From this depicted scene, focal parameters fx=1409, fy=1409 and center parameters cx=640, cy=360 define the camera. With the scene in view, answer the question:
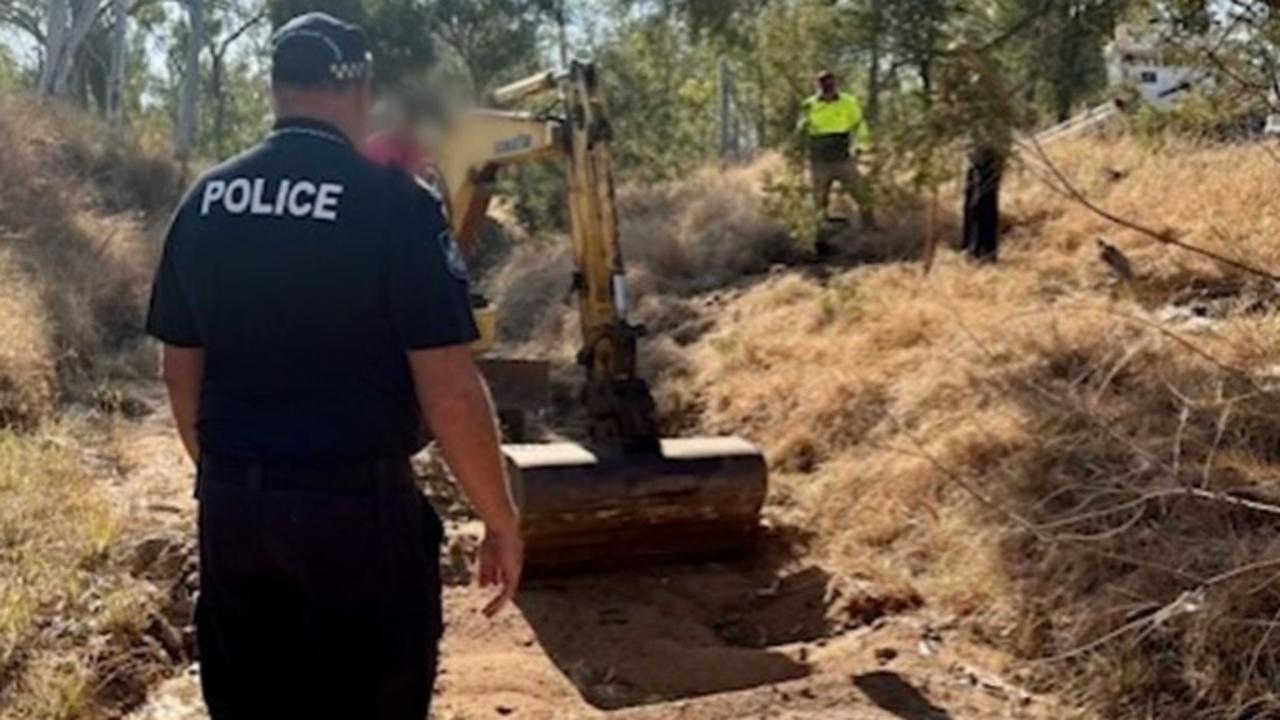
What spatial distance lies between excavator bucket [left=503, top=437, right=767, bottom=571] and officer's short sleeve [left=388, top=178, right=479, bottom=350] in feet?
10.6

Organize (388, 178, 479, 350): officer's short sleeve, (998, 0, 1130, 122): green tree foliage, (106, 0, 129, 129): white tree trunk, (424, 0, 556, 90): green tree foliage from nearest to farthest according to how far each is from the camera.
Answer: (388, 178, 479, 350): officer's short sleeve → (998, 0, 1130, 122): green tree foliage → (424, 0, 556, 90): green tree foliage → (106, 0, 129, 129): white tree trunk

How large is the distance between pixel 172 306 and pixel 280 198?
1.34ft

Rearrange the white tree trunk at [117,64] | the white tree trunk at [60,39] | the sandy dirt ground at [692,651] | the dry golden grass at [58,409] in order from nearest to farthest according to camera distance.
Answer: the dry golden grass at [58,409], the sandy dirt ground at [692,651], the white tree trunk at [60,39], the white tree trunk at [117,64]

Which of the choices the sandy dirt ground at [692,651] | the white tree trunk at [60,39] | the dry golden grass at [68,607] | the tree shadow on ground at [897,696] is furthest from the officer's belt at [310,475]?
the white tree trunk at [60,39]

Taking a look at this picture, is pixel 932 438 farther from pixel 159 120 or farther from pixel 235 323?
pixel 159 120

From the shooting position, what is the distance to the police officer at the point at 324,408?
8.54 ft

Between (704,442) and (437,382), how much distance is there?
3.78 metres

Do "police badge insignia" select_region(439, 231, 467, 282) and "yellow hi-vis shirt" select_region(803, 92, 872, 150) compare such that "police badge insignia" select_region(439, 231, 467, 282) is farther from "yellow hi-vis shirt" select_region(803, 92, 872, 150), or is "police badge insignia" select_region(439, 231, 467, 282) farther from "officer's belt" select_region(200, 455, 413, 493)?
"yellow hi-vis shirt" select_region(803, 92, 872, 150)

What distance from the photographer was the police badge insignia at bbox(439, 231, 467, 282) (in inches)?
104

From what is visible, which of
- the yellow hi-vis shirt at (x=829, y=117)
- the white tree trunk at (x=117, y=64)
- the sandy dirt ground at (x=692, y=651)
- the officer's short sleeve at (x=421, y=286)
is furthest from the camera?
the white tree trunk at (x=117, y=64)

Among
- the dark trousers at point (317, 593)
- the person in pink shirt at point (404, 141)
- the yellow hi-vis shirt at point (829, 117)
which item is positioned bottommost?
the dark trousers at point (317, 593)

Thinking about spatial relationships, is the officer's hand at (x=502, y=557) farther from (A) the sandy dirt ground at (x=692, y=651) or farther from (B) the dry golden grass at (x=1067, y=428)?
(B) the dry golden grass at (x=1067, y=428)

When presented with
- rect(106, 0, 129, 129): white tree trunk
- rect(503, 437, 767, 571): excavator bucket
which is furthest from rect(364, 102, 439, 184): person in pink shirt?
rect(106, 0, 129, 129): white tree trunk

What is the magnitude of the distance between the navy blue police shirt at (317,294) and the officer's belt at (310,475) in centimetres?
2
